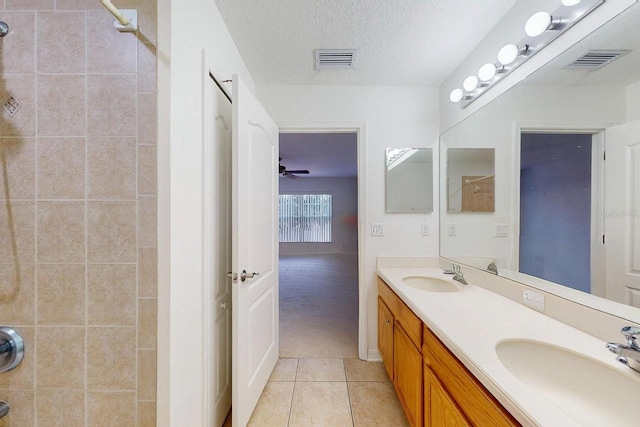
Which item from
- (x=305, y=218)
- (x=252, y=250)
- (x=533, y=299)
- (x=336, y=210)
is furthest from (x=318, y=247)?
(x=533, y=299)

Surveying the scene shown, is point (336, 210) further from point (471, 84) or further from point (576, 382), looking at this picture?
point (576, 382)

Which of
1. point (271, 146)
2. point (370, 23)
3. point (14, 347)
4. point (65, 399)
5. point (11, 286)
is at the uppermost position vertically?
point (370, 23)

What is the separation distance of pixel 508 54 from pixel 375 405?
7.26ft

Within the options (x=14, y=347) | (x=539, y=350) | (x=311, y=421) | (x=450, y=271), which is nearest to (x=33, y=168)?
(x=14, y=347)

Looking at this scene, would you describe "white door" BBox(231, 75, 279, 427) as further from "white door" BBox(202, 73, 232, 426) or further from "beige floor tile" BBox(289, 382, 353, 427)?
"beige floor tile" BBox(289, 382, 353, 427)

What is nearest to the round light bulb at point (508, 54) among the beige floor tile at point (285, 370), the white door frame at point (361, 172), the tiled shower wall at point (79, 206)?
the white door frame at point (361, 172)

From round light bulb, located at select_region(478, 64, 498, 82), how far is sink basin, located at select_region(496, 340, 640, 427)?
1.44m

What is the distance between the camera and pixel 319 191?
8.17 m

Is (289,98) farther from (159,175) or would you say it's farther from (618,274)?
(618,274)

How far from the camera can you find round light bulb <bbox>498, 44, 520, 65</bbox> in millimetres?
1279

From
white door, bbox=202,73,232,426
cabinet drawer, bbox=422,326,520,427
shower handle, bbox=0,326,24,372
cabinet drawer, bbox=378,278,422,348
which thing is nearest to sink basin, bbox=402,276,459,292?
cabinet drawer, bbox=378,278,422,348

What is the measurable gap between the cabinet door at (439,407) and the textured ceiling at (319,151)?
3.33 meters

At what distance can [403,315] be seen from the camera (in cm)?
142

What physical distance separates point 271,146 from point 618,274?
1871 mm
